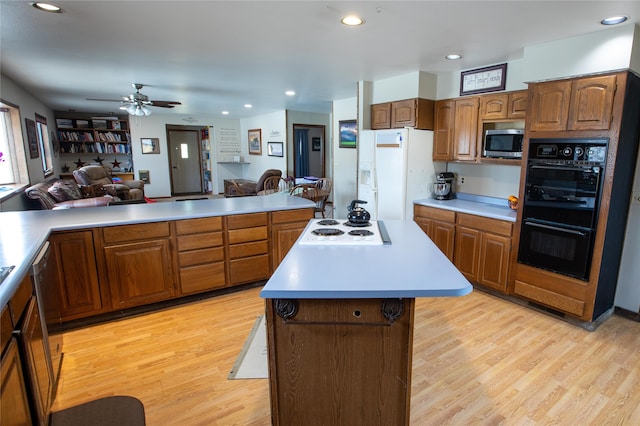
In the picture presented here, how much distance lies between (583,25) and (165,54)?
349cm

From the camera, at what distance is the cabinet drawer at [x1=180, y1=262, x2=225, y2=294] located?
3.16 meters

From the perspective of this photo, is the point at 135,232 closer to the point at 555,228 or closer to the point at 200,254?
the point at 200,254

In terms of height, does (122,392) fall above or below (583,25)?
below

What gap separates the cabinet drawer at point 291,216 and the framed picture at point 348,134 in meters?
2.98

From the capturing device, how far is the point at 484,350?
248cm

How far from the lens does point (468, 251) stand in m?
3.57

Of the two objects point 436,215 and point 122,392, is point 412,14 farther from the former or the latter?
point 122,392

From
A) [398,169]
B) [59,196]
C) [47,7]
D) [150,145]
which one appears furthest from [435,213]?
[150,145]

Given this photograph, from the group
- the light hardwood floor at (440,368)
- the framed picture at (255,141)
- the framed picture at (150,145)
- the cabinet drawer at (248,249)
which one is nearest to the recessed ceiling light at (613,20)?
the light hardwood floor at (440,368)

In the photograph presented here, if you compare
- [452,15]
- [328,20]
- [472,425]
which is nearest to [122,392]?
[472,425]

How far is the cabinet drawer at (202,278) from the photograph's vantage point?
3.16 metres

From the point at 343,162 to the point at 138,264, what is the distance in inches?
172

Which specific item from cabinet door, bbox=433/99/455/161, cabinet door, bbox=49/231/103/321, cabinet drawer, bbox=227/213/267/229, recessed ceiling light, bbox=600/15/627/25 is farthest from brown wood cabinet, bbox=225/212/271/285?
recessed ceiling light, bbox=600/15/627/25

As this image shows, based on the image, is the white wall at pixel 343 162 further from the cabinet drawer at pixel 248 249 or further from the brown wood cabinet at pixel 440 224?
the cabinet drawer at pixel 248 249
